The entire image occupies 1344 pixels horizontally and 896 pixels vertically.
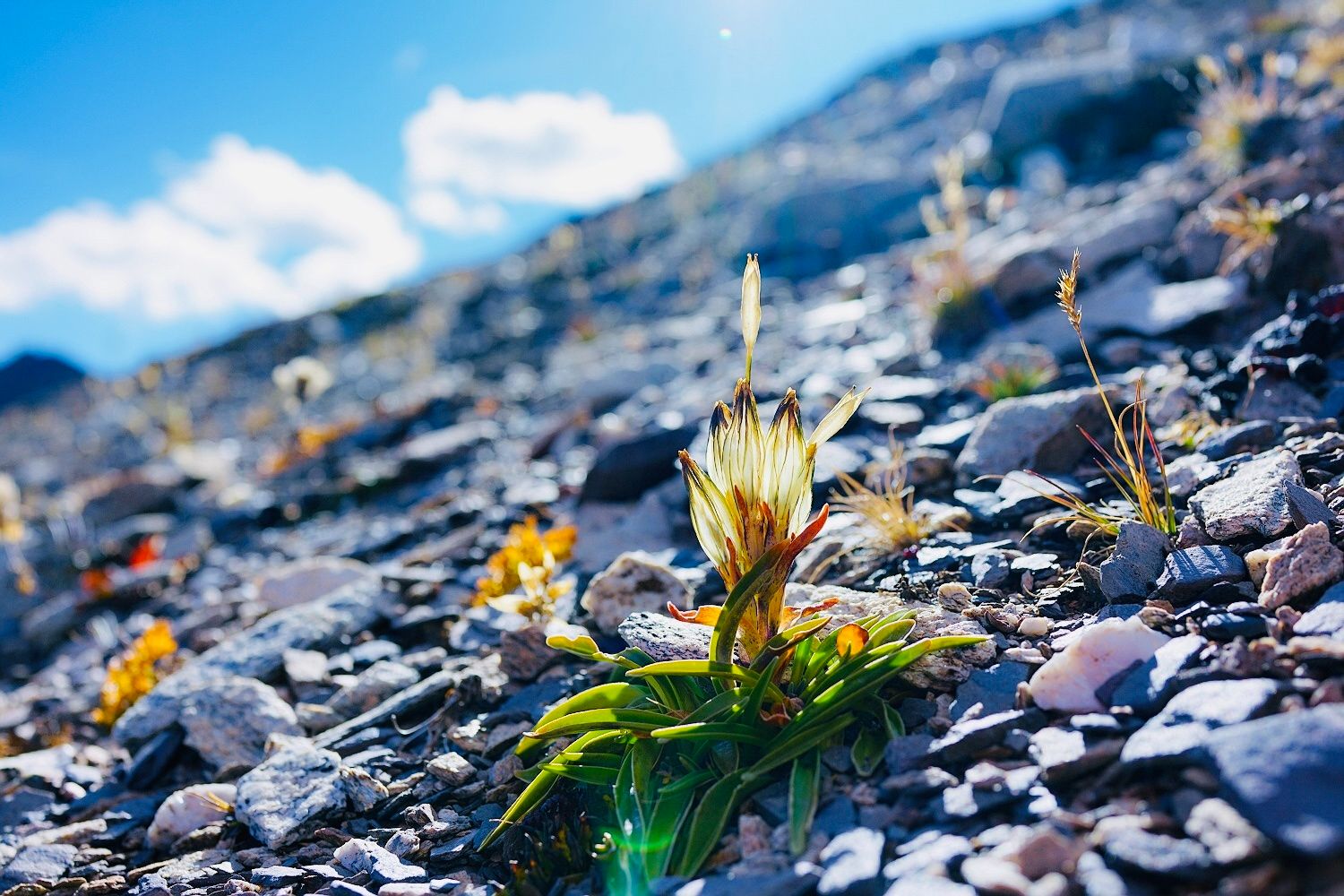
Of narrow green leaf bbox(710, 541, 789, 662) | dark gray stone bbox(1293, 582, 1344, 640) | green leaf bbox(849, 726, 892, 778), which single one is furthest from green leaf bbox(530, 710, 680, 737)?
dark gray stone bbox(1293, 582, 1344, 640)

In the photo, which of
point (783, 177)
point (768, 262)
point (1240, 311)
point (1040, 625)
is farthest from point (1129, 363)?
point (783, 177)

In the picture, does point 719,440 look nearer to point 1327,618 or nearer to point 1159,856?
point 1159,856

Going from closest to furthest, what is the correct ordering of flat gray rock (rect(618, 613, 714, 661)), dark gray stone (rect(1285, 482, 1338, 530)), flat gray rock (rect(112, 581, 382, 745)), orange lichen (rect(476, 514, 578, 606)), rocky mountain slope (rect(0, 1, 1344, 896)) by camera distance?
1. rocky mountain slope (rect(0, 1, 1344, 896))
2. dark gray stone (rect(1285, 482, 1338, 530))
3. flat gray rock (rect(618, 613, 714, 661))
4. flat gray rock (rect(112, 581, 382, 745))
5. orange lichen (rect(476, 514, 578, 606))

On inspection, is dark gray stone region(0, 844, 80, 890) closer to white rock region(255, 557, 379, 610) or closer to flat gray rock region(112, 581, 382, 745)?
→ flat gray rock region(112, 581, 382, 745)

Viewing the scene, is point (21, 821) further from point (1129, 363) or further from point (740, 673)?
point (1129, 363)

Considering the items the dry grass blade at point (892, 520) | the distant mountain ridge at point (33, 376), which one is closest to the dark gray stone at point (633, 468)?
the dry grass blade at point (892, 520)
